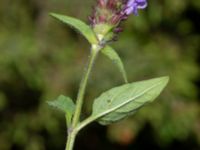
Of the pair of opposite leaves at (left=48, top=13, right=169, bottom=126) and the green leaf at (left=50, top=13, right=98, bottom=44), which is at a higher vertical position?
the green leaf at (left=50, top=13, right=98, bottom=44)

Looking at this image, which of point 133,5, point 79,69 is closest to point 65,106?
point 133,5

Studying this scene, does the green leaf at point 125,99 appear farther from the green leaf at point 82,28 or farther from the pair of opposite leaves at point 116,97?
the green leaf at point 82,28

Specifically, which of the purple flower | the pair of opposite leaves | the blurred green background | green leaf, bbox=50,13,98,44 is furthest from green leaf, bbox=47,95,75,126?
the blurred green background

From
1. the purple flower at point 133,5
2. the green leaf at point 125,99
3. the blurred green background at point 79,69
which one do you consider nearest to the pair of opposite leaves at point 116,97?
the green leaf at point 125,99

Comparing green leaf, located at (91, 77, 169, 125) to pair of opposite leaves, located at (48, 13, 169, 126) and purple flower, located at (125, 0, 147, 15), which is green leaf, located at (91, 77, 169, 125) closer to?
pair of opposite leaves, located at (48, 13, 169, 126)

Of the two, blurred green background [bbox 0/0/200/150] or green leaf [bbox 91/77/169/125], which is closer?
green leaf [bbox 91/77/169/125]

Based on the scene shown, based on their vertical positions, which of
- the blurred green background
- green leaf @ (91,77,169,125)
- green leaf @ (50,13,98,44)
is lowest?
green leaf @ (91,77,169,125)
